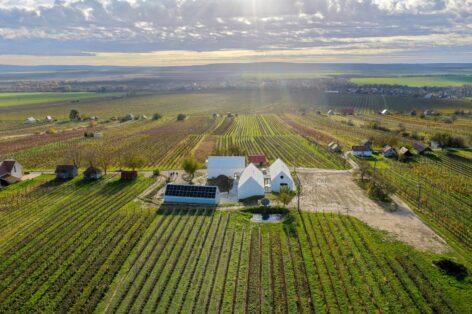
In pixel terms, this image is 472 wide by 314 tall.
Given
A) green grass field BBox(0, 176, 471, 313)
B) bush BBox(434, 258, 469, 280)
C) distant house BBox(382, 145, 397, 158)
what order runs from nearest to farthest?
green grass field BBox(0, 176, 471, 313)
bush BBox(434, 258, 469, 280)
distant house BBox(382, 145, 397, 158)

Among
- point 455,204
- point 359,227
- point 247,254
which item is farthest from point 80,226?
point 455,204

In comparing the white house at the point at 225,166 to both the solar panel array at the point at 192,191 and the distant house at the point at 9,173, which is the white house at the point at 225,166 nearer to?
the solar panel array at the point at 192,191

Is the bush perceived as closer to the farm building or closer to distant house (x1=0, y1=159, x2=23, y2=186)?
the farm building

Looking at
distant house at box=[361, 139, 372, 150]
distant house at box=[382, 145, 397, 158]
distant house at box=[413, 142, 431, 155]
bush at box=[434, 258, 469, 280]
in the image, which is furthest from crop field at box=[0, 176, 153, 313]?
distant house at box=[413, 142, 431, 155]

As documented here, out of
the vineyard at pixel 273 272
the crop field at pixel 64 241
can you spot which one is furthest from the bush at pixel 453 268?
the crop field at pixel 64 241

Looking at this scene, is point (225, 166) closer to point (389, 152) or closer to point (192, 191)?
point (192, 191)

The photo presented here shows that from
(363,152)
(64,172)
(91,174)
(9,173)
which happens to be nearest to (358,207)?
(363,152)

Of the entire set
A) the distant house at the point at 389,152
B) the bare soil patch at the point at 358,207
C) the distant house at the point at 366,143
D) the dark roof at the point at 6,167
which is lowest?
the bare soil patch at the point at 358,207
